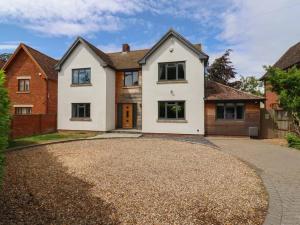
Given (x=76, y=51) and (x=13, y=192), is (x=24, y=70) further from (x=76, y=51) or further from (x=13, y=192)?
(x=13, y=192)

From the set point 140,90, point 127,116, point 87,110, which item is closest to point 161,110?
point 140,90

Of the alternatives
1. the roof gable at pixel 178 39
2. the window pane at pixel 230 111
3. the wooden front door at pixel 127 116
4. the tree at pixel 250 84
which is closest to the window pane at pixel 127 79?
the wooden front door at pixel 127 116

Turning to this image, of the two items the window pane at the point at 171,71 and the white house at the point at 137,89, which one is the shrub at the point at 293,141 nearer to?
the white house at the point at 137,89

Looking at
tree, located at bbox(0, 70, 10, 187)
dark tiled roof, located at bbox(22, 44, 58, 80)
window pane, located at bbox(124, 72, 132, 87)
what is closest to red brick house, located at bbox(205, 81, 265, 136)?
window pane, located at bbox(124, 72, 132, 87)

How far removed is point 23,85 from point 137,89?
528 inches

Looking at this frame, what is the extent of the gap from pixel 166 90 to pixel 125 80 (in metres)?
4.81

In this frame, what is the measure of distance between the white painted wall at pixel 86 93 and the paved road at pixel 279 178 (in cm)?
1256

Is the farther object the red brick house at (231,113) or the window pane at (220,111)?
the window pane at (220,111)

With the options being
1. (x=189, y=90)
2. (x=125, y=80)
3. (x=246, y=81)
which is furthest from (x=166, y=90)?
(x=246, y=81)

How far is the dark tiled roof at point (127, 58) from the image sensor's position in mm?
24156

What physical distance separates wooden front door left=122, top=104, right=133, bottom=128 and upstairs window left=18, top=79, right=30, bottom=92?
11.5m

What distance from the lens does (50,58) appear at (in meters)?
30.7

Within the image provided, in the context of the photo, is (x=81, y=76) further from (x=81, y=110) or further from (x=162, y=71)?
(x=162, y=71)

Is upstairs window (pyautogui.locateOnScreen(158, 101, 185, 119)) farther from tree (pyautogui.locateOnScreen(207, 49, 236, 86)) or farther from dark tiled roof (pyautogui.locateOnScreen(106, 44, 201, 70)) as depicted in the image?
tree (pyautogui.locateOnScreen(207, 49, 236, 86))
